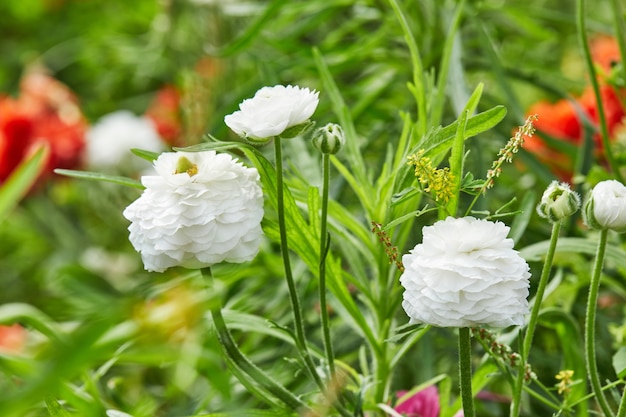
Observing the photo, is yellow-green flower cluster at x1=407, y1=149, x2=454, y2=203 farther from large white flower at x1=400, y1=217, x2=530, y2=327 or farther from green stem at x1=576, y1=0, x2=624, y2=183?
green stem at x1=576, y1=0, x2=624, y2=183

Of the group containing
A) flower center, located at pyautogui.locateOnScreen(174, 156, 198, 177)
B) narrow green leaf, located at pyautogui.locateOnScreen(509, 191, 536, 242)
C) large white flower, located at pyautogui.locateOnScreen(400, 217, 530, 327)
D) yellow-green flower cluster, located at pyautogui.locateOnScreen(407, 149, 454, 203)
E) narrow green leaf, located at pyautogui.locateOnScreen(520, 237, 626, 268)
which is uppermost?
yellow-green flower cluster, located at pyautogui.locateOnScreen(407, 149, 454, 203)

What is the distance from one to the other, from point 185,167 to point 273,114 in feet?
0.16

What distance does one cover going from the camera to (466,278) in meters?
0.30

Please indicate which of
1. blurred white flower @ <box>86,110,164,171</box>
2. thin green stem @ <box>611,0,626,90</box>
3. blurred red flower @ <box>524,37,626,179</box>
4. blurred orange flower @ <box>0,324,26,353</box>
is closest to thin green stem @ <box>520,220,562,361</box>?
thin green stem @ <box>611,0,626,90</box>

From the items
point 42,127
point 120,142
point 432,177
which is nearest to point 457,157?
point 432,177

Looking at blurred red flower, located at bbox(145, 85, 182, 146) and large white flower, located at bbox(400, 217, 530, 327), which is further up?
large white flower, located at bbox(400, 217, 530, 327)

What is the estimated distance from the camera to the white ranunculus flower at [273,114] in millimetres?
328

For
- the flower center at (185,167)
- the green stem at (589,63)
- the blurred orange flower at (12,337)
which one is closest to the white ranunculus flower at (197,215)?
the flower center at (185,167)

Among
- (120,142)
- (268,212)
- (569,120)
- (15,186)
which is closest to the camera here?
(15,186)

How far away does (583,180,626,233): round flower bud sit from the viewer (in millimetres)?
318

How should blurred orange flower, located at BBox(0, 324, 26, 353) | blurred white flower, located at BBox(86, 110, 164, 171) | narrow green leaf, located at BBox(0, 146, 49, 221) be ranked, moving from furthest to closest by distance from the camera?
1. blurred white flower, located at BBox(86, 110, 164, 171)
2. blurred orange flower, located at BBox(0, 324, 26, 353)
3. narrow green leaf, located at BBox(0, 146, 49, 221)

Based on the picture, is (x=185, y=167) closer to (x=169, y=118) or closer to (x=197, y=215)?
(x=197, y=215)

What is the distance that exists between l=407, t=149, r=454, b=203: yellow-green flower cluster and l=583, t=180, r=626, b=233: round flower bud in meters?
0.05

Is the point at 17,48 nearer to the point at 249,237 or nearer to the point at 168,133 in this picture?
the point at 168,133
